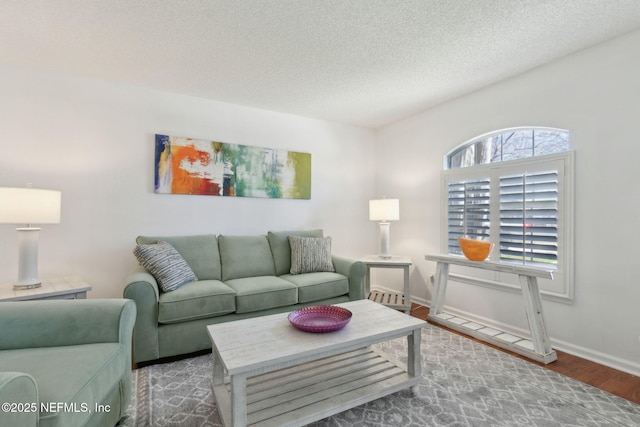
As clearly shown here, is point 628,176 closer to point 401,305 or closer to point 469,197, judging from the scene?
point 469,197

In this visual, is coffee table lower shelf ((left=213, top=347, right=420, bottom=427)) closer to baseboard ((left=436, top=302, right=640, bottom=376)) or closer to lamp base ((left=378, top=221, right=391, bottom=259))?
baseboard ((left=436, top=302, right=640, bottom=376))

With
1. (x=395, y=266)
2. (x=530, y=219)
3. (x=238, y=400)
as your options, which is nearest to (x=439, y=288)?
(x=395, y=266)

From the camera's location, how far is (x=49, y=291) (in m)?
2.09

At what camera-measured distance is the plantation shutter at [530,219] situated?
249 cm

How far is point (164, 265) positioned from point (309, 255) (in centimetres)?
135

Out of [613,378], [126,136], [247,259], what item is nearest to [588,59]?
[613,378]

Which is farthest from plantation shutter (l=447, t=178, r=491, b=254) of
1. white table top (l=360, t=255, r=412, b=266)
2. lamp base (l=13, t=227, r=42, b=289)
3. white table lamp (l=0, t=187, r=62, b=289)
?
lamp base (l=13, t=227, r=42, b=289)

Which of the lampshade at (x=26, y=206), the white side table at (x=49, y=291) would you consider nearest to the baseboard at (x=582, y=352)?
the white side table at (x=49, y=291)

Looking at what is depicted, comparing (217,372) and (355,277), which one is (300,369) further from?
(355,277)

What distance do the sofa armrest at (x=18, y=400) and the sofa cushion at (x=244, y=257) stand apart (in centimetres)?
195

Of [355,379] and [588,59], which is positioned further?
[588,59]

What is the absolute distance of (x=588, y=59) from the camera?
90.5 inches

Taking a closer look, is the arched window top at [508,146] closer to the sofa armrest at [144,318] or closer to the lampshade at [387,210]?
the lampshade at [387,210]

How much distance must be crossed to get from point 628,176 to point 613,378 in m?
1.39
